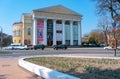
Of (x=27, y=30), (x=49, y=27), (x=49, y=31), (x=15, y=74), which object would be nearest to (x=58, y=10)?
(x=49, y=27)

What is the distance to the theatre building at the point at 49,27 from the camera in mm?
90688

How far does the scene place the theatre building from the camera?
298ft

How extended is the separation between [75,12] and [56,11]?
884 cm

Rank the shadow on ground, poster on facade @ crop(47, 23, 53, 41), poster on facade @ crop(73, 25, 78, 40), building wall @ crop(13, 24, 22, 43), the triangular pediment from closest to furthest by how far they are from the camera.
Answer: the shadow on ground
the triangular pediment
poster on facade @ crop(47, 23, 53, 41)
building wall @ crop(13, 24, 22, 43)
poster on facade @ crop(73, 25, 78, 40)

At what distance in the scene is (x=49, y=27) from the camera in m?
94.3

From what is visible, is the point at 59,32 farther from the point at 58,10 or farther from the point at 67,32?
the point at 58,10

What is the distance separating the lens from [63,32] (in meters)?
95.2

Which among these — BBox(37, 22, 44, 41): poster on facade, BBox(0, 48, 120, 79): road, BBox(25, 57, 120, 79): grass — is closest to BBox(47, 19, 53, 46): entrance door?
BBox(37, 22, 44, 41): poster on facade

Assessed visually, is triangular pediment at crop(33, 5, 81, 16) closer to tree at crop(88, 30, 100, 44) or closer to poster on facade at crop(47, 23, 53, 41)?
poster on facade at crop(47, 23, 53, 41)

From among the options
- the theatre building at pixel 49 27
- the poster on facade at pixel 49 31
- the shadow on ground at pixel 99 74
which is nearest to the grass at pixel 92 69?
the shadow on ground at pixel 99 74

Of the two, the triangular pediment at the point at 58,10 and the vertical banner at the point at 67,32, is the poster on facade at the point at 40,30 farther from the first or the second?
the vertical banner at the point at 67,32

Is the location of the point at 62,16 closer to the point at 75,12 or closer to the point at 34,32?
the point at 75,12

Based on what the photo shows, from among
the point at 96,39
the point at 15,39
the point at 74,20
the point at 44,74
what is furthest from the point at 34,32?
the point at 44,74

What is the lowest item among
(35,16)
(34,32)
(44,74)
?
(44,74)
